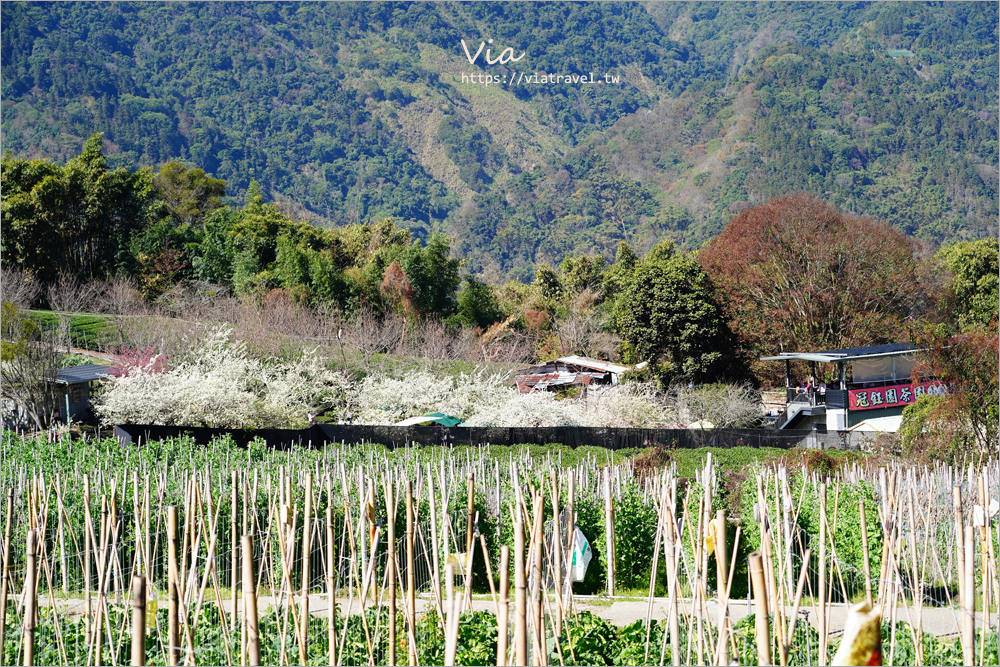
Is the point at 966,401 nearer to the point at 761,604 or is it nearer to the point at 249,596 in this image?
the point at 761,604

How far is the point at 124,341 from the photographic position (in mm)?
30438

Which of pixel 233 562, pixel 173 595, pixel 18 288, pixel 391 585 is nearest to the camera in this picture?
pixel 173 595

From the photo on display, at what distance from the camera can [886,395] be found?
935 inches

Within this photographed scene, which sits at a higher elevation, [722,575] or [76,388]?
[76,388]

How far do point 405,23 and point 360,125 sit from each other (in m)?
40.4

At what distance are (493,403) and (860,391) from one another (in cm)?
968

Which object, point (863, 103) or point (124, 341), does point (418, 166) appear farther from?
point (124, 341)

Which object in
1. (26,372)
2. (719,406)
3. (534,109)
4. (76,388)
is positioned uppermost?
(534,109)

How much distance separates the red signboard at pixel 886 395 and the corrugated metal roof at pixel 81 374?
18606 millimetres

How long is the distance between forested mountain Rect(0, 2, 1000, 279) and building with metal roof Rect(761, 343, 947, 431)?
5897cm

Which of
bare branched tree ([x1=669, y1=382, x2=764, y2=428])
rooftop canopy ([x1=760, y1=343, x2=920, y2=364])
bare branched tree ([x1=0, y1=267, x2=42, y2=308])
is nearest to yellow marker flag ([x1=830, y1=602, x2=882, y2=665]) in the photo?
rooftop canopy ([x1=760, y1=343, x2=920, y2=364])

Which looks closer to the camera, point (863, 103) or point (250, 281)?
point (250, 281)

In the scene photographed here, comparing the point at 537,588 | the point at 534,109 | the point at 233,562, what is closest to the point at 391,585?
the point at 537,588

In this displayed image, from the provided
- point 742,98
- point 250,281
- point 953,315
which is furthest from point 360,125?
point 953,315
